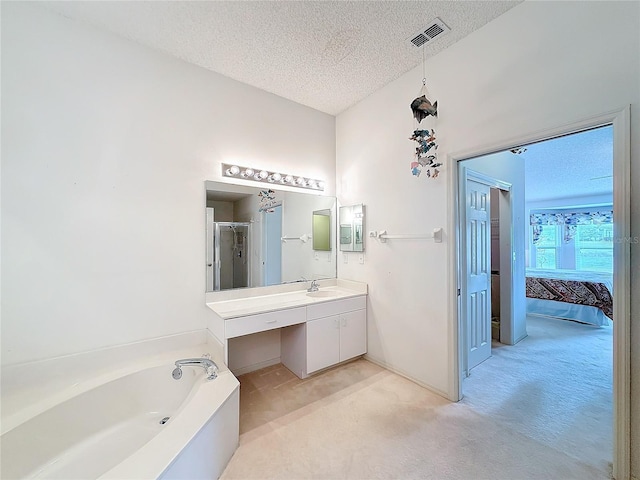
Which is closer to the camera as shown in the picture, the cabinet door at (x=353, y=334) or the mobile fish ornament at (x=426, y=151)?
the mobile fish ornament at (x=426, y=151)

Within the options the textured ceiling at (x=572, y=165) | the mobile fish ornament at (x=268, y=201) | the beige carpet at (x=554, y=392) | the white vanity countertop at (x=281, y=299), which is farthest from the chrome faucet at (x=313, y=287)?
the textured ceiling at (x=572, y=165)

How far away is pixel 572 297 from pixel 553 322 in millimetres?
493

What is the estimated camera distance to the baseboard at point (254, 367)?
2.63 meters

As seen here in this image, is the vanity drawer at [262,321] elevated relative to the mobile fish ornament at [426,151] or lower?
lower

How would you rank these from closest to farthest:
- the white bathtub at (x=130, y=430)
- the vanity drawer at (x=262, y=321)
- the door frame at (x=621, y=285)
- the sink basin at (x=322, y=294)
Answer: the white bathtub at (x=130, y=430) < the door frame at (x=621, y=285) < the vanity drawer at (x=262, y=321) < the sink basin at (x=322, y=294)

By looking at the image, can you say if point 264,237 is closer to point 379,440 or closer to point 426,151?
point 426,151

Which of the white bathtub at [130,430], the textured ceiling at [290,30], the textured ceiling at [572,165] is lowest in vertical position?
the white bathtub at [130,430]

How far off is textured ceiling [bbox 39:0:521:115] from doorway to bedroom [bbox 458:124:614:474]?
1.06 m

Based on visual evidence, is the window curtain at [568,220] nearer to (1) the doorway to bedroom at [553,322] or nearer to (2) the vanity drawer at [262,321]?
(1) the doorway to bedroom at [553,322]

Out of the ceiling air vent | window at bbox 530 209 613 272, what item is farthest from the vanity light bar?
window at bbox 530 209 613 272

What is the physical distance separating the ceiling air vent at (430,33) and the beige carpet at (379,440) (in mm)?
2885

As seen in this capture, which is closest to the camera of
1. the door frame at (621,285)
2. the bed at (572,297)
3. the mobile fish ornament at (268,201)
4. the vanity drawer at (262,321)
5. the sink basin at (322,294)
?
the door frame at (621,285)

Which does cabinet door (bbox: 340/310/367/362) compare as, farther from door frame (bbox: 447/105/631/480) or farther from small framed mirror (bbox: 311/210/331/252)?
door frame (bbox: 447/105/631/480)

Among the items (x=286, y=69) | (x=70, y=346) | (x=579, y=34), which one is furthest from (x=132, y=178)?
(x=579, y=34)
